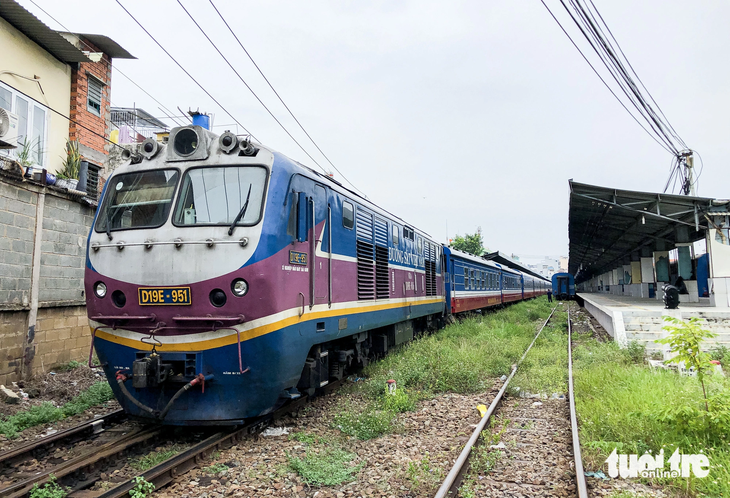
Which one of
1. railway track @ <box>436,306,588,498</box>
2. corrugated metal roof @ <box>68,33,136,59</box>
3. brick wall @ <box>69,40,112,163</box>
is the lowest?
railway track @ <box>436,306,588,498</box>

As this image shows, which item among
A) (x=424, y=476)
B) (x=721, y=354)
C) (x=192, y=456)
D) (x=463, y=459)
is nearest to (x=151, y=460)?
(x=192, y=456)

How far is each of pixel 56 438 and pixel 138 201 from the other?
2680mm

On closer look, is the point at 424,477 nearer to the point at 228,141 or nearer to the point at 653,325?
the point at 228,141

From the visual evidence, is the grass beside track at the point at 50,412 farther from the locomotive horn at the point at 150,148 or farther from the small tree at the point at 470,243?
the small tree at the point at 470,243

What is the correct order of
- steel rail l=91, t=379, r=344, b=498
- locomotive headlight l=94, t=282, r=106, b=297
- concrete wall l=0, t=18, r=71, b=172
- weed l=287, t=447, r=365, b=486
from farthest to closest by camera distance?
concrete wall l=0, t=18, r=71, b=172 → locomotive headlight l=94, t=282, r=106, b=297 → weed l=287, t=447, r=365, b=486 → steel rail l=91, t=379, r=344, b=498

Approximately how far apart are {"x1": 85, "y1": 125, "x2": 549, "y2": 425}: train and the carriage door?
27 millimetres

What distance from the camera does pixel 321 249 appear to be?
637cm

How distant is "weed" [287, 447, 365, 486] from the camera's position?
4.42 meters

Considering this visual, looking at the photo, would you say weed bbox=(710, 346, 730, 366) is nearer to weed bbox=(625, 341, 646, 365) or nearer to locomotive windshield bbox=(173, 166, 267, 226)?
weed bbox=(625, 341, 646, 365)

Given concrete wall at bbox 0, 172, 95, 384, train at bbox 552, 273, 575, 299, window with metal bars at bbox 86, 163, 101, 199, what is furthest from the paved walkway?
train at bbox 552, 273, 575, 299

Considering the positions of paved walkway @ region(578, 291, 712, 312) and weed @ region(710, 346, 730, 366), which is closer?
weed @ region(710, 346, 730, 366)

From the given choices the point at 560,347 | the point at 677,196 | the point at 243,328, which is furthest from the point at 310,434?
the point at 677,196

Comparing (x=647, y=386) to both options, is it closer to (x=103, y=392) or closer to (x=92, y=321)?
(x=92, y=321)

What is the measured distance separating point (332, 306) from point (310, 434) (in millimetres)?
1660
